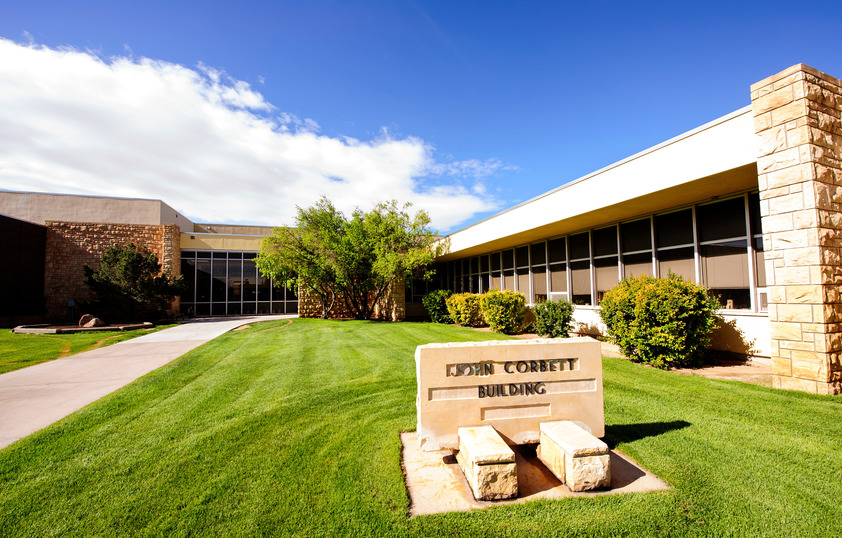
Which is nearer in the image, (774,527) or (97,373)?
(774,527)

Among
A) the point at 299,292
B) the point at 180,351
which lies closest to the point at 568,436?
the point at 180,351

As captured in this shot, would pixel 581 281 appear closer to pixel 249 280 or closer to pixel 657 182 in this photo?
pixel 657 182

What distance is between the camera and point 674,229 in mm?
8844

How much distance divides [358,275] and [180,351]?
9.41 meters

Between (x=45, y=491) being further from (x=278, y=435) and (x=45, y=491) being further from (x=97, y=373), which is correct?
(x=97, y=373)

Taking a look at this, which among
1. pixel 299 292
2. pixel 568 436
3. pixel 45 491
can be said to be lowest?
pixel 45 491

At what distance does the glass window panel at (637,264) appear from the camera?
9500 millimetres

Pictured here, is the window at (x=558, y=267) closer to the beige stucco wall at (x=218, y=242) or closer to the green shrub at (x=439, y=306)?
the green shrub at (x=439, y=306)

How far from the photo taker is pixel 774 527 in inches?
99.3

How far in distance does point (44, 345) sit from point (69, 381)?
6723 millimetres

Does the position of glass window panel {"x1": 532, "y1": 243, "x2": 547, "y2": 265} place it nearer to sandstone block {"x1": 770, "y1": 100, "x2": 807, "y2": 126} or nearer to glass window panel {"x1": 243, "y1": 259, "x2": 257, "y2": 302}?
sandstone block {"x1": 770, "y1": 100, "x2": 807, "y2": 126}

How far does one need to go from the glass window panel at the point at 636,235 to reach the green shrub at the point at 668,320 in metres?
2.48

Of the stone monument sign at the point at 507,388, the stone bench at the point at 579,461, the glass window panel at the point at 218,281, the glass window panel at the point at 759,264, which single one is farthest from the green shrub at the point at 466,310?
the glass window panel at the point at 218,281

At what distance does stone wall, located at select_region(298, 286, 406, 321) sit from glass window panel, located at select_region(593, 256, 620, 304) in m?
10.9
